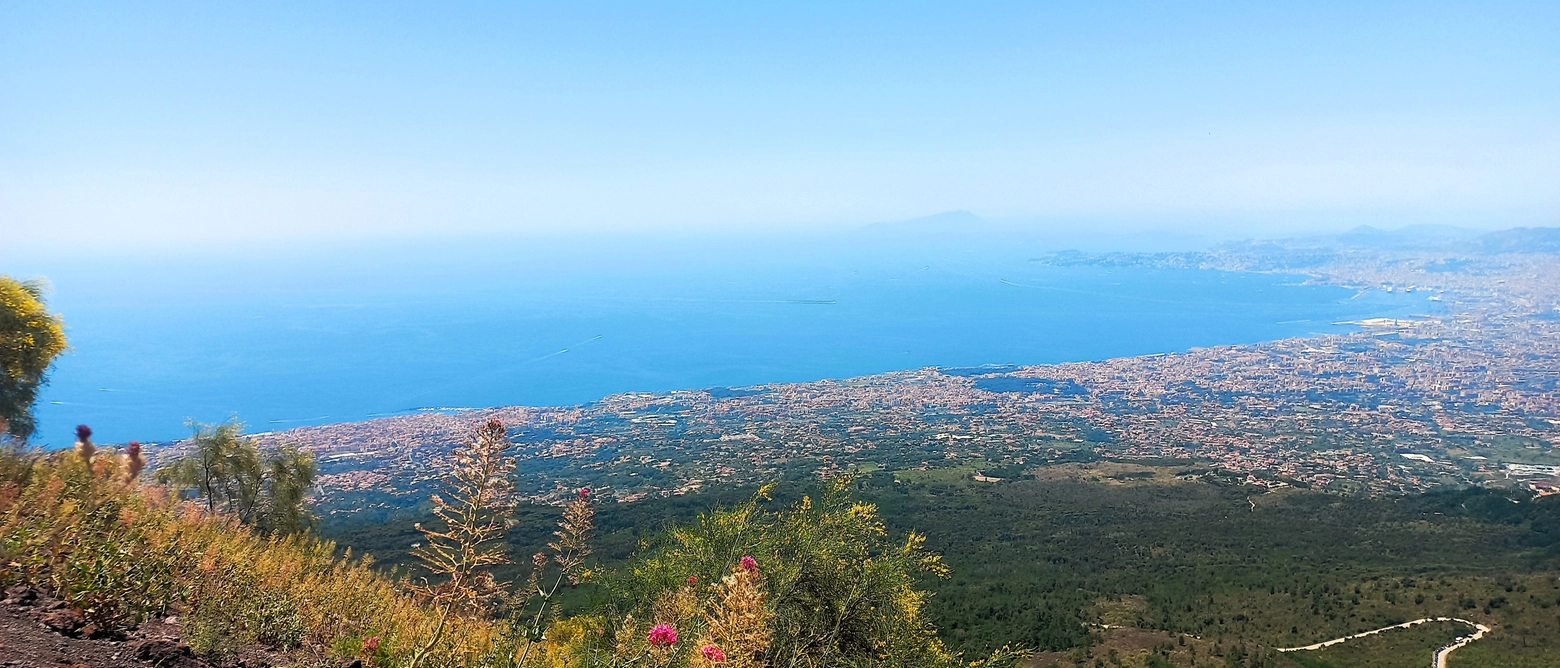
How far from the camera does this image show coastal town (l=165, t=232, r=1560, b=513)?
1528 inches

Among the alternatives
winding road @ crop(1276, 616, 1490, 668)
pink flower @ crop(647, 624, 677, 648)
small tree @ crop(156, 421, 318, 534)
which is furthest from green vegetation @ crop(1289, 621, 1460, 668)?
small tree @ crop(156, 421, 318, 534)

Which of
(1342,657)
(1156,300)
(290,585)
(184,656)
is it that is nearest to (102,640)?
(184,656)

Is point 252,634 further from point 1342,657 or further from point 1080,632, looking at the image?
point 1342,657

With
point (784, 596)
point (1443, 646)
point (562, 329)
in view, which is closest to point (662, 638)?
point (784, 596)

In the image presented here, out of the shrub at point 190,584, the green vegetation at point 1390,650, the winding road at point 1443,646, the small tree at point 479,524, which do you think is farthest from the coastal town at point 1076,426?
the small tree at point 479,524

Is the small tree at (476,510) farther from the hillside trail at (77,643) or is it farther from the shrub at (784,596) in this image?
the hillside trail at (77,643)

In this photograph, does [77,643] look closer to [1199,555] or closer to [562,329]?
[1199,555]

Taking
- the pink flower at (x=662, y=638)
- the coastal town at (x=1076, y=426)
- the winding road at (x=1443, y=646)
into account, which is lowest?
the coastal town at (x=1076, y=426)

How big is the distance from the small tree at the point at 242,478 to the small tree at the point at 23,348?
151cm

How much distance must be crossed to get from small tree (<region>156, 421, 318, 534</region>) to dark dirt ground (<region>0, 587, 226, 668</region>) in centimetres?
538

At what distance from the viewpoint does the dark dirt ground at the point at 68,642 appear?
2.94 metres

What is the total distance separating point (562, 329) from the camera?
10456cm

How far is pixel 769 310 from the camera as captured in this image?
12525cm

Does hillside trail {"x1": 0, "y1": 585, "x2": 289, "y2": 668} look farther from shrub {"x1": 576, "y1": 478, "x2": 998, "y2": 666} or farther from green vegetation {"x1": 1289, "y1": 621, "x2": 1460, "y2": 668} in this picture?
green vegetation {"x1": 1289, "y1": 621, "x2": 1460, "y2": 668}
